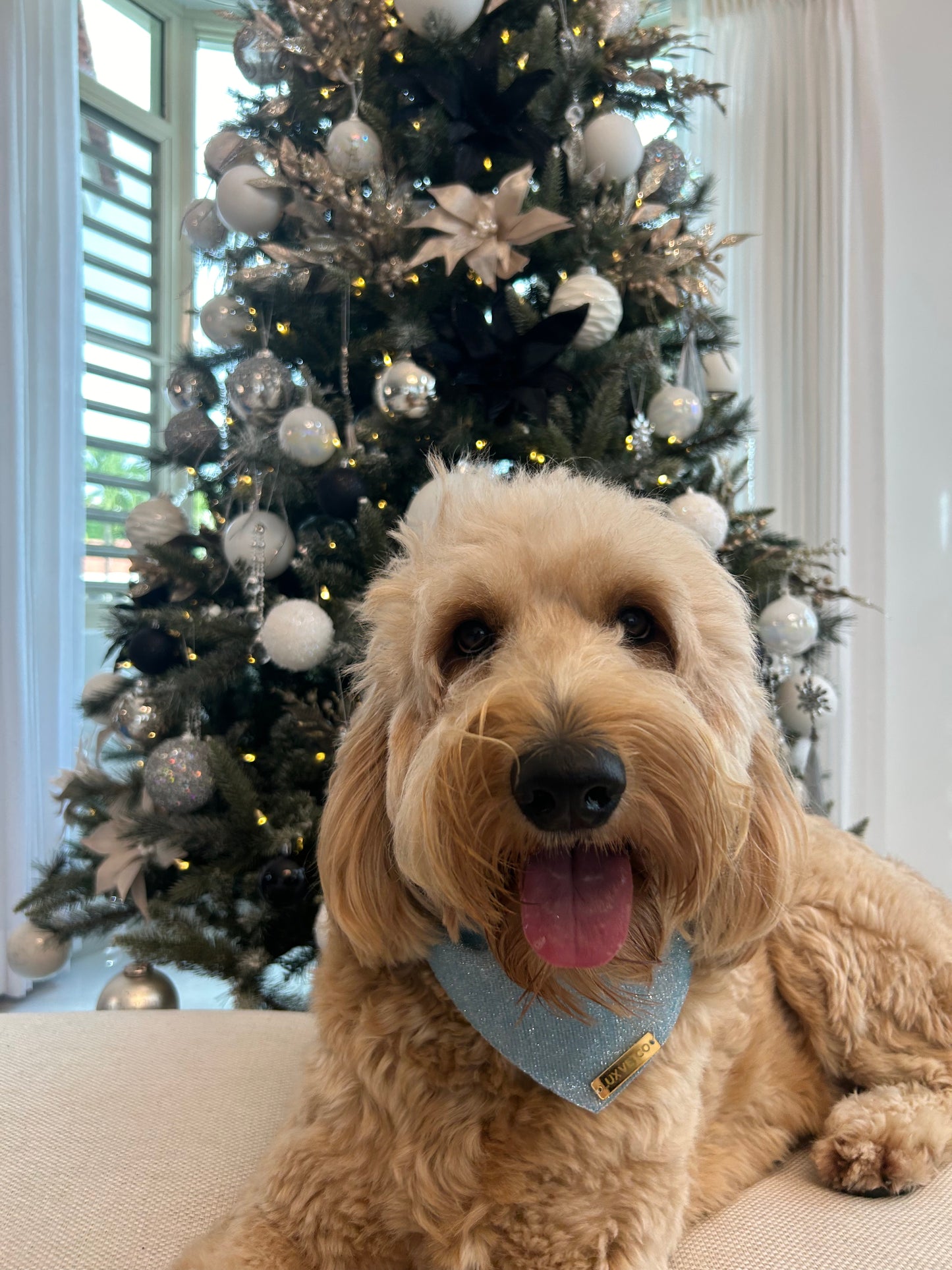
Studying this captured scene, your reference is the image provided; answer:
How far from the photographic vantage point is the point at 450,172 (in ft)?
7.95

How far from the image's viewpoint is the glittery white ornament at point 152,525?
99.1 inches

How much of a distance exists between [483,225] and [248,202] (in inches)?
24.9

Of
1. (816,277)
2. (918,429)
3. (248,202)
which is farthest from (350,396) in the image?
(918,429)

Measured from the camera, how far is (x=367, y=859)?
42.3 inches

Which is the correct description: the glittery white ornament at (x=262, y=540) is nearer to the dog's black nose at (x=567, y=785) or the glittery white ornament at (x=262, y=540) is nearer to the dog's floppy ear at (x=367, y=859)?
the dog's floppy ear at (x=367, y=859)

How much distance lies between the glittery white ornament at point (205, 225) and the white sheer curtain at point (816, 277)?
2417 millimetres

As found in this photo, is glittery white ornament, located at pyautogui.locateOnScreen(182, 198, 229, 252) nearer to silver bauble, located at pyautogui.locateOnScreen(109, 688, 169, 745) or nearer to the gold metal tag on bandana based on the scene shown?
silver bauble, located at pyautogui.locateOnScreen(109, 688, 169, 745)

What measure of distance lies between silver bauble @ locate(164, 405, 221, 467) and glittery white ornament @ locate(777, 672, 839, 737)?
1.85m

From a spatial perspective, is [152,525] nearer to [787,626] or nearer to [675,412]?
[675,412]

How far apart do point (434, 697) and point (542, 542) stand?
23 cm

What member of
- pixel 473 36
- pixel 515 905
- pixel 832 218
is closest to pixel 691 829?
pixel 515 905

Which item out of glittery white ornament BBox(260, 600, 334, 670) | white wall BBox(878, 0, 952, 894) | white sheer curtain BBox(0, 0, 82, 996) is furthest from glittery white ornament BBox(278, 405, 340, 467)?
white wall BBox(878, 0, 952, 894)

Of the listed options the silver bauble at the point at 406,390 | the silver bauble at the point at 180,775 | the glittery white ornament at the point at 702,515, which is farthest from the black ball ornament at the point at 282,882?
the glittery white ornament at the point at 702,515

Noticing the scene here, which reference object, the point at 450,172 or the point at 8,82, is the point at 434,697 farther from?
the point at 8,82
